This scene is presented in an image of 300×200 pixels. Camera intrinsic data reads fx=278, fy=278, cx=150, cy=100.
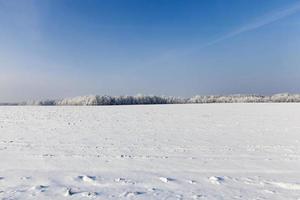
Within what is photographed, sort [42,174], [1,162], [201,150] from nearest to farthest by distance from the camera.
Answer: [42,174] < [1,162] < [201,150]

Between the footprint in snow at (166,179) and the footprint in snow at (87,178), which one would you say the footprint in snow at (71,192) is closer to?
the footprint in snow at (87,178)

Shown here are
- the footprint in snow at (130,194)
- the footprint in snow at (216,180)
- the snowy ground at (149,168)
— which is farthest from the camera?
the footprint in snow at (216,180)

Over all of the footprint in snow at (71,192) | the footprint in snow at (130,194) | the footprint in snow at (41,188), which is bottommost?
the footprint in snow at (130,194)

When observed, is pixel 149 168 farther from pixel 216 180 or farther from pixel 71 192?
pixel 71 192

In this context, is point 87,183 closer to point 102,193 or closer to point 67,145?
point 102,193

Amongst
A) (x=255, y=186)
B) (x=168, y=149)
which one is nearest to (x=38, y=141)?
(x=168, y=149)

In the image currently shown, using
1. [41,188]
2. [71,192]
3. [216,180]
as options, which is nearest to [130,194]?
[71,192]

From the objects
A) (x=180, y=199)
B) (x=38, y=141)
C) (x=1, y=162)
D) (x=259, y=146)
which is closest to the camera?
(x=180, y=199)

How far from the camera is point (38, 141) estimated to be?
814 cm

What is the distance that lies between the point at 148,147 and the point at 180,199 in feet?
11.9

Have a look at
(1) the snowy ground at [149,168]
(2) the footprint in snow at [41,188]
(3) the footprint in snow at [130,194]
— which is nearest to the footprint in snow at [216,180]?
(1) the snowy ground at [149,168]

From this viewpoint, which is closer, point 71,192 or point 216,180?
point 71,192

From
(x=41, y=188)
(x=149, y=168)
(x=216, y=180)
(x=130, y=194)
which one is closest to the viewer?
(x=130, y=194)

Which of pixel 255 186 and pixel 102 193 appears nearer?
pixel 102 193
